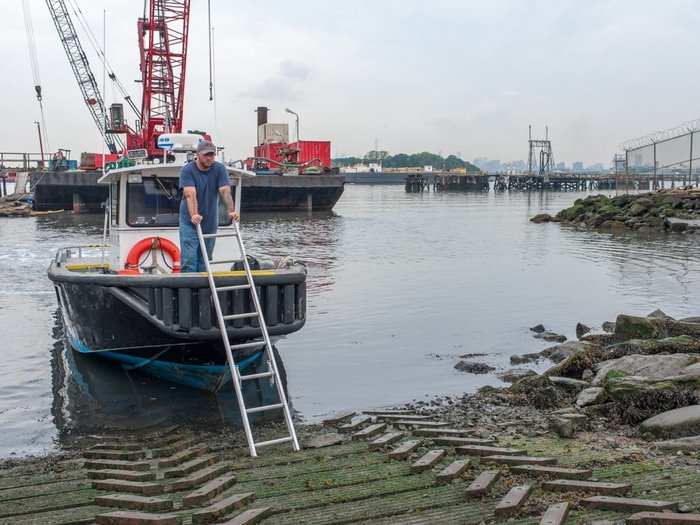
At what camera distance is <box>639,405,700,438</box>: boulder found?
7.26 metres

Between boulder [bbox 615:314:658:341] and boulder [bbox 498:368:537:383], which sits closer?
boulder [bbox 498:368:537:383]

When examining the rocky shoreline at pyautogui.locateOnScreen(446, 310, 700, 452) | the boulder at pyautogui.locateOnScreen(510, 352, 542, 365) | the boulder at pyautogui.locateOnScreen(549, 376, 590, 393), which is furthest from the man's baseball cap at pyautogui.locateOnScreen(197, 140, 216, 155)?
the boulder at pyautogui.locateOnScreen(510, 352, 542, 365)

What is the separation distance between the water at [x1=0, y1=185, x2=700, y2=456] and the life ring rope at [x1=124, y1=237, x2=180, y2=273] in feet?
5.06

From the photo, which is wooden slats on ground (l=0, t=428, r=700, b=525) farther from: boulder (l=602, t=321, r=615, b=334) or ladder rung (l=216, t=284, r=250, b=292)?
boulder (l=602, t=321, r=615, b=334)

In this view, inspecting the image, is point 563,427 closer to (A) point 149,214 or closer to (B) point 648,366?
(B) point 648,366

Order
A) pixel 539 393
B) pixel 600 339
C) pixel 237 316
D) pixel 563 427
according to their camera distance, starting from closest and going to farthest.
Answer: pixel 563 427, pixel 237 316, pixel 539 393, pixel 600 339

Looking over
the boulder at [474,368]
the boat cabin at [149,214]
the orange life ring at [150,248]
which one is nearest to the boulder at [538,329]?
the boulder at [474,368]

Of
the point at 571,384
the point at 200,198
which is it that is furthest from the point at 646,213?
the point at 200,198

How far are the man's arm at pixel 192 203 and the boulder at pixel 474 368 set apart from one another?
16.7 ft

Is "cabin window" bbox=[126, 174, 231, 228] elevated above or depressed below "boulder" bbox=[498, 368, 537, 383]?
above

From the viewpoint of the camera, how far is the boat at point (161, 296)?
906cm

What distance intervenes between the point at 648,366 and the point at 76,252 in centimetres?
1117

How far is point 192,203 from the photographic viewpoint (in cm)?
881

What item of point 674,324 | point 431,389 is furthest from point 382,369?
point 674,324
